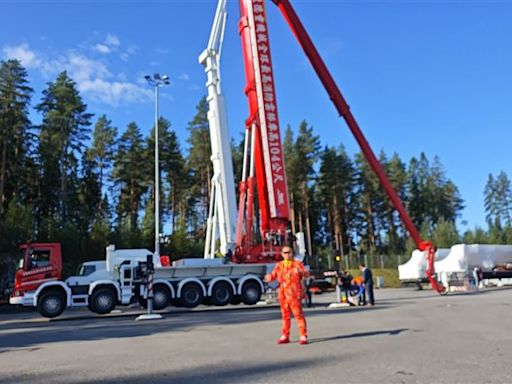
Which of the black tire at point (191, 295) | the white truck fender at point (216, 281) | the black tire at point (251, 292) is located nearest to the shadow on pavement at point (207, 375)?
the black tire at point (191, 295)

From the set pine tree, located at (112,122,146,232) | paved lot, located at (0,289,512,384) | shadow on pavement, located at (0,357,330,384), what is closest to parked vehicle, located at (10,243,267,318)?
paved lot, located at (0,289,512,384)

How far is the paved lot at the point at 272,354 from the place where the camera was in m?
6.23

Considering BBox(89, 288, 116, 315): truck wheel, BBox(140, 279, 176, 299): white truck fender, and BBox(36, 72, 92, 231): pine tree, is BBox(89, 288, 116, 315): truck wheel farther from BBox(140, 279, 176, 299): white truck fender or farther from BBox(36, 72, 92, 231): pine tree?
BBox(36, 72, 92, 231): pine tree

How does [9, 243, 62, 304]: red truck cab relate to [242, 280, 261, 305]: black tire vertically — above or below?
above

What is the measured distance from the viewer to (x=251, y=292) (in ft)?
70.1

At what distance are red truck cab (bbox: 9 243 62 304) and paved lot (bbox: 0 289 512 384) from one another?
7.44 metres

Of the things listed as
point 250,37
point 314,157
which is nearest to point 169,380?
point 250,37

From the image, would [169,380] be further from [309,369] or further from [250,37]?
[250,37]

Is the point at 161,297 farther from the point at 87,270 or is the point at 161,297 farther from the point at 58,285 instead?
the point at 58,285

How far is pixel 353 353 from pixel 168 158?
47.4 metres

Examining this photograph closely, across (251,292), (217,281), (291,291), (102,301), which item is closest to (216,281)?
(217,281)

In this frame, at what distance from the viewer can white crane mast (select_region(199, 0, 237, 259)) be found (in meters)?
22.6

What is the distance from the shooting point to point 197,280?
20.9 metres

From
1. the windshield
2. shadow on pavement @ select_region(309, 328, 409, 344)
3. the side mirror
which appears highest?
the side mirror
